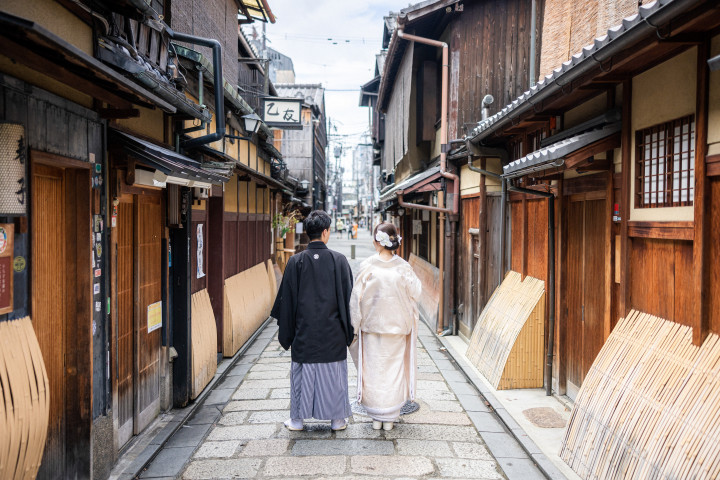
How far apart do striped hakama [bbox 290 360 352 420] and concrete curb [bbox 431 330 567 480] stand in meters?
2.07

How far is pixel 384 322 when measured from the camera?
6.25 m

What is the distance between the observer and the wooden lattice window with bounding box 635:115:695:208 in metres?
4.35

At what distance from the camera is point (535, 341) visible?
25.4 feet

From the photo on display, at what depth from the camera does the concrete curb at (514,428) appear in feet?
17.1

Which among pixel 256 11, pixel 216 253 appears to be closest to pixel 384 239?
pixel 216 253

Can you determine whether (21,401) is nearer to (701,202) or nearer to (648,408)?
(648,408)

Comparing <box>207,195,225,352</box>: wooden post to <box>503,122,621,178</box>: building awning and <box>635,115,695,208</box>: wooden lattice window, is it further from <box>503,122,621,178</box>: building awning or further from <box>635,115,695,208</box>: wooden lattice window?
<box>635,115,695,208</box>: wooden lattice window

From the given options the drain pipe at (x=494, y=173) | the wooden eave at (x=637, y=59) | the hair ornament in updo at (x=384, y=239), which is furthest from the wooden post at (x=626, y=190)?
the drain pipe at (x=494, y=173)

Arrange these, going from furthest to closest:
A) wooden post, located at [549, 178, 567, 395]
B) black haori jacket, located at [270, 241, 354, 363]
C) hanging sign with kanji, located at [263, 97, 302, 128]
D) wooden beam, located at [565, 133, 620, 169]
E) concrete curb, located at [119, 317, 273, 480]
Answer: hanging sign with kanji, located at [263, 97, 302, 128] → wooden post, located at [549, 178, 567, 395] → black haori jacket, located at [270, 241, 354, 363] → wooden beam, located at [565, 133, 620, 169] → concrete curb, located at [119, 317, 273, 480]

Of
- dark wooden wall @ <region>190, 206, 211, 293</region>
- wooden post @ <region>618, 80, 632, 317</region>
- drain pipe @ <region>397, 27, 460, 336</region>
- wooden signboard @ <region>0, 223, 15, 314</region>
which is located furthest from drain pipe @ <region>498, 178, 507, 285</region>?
wooden signboard @ <region>0, 223, 15, 314</region>

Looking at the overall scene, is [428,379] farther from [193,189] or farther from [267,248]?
[267,248]

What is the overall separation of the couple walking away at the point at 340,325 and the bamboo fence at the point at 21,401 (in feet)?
9.28

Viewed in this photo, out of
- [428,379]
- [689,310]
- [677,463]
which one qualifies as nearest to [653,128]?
[689,310]

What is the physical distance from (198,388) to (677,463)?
5966 mm
